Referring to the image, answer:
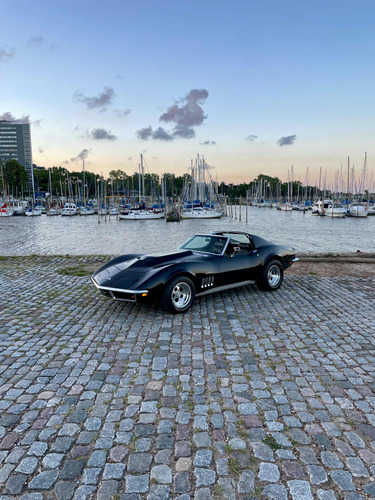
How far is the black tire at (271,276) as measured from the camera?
7820 mm

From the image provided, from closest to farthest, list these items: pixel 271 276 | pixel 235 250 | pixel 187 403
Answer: pixel 187 403 < pixel 235 250 < pixel 271 276

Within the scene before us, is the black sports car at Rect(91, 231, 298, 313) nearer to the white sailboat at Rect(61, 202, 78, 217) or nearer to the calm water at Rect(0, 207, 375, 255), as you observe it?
the calm water at Rect(0, 207, 375, 255)

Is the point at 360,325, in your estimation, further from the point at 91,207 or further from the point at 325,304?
the point at 91,207

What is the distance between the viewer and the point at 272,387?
12.7ft

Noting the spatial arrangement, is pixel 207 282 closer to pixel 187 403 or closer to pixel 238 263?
pixel 238 263

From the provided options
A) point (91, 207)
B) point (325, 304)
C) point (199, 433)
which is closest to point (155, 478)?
point (199, 433)

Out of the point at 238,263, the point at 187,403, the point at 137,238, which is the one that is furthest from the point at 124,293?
the point at 137,238

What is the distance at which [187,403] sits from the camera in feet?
11.7

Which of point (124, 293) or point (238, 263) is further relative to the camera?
point (238, 263)

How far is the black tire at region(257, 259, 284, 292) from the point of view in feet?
25.7

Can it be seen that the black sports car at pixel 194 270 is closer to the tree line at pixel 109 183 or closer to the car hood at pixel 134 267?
the car hood at pixel 134 267

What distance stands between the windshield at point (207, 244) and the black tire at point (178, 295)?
1226mm

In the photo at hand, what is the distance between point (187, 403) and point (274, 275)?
204 inches

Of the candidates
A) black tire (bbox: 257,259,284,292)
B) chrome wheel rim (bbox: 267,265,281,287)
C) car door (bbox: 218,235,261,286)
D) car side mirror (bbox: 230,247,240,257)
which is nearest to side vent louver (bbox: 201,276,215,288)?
car door (bbox: 218,235,261,286)
